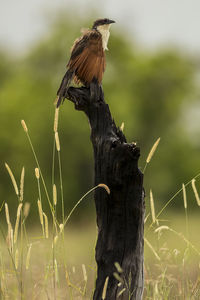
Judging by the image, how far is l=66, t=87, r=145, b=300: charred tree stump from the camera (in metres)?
4.89

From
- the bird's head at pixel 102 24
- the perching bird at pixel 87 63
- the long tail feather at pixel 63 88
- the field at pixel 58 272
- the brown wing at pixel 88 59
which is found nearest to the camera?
the field at pixel 58 272

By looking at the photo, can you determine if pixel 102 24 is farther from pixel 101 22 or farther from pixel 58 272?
pixel 58 272

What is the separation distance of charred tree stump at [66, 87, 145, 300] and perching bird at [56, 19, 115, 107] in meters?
1.05

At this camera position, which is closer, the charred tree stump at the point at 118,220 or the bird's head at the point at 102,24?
the charred tree stump at the point at 118,220

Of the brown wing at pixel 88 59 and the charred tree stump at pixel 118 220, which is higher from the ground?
the brown wing at pixel 88 59

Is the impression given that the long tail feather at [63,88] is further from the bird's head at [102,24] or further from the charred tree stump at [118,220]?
the bird's head at [102,24]

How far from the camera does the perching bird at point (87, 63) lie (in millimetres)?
5918

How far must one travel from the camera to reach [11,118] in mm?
23062

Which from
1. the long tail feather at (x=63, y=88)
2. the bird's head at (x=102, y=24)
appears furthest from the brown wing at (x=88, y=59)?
the bird's head at (x=102, y=24)

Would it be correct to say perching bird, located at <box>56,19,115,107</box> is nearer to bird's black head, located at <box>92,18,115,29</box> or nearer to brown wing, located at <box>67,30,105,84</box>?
brown wing, located at <box>67,30,105,84</box>

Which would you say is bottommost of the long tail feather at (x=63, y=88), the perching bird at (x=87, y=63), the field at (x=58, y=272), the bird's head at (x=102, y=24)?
the field at (x=58, y=272)

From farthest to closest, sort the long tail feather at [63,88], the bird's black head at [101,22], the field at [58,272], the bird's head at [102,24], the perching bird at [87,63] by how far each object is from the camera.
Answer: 1. the bird's black head at [101,22]
2. the bird's head at [102,24]
3. the perching bird at [87,63]
4. the long tail feather at [63,88]
5. the field at [58,272]

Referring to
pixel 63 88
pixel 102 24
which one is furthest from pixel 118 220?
pixel 102 24

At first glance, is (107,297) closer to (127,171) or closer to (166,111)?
(127,171)
